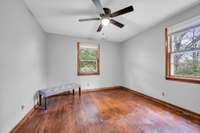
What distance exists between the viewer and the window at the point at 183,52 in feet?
8.02

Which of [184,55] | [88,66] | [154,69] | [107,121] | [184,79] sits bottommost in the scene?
[107,121]

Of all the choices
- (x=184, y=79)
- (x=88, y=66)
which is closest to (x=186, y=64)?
(x=184, y=79)

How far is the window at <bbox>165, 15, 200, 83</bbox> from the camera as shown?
245cm

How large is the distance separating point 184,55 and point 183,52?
0.28 feet

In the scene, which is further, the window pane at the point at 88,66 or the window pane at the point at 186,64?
the window pane at the point at 88,66

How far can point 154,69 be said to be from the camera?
11.3 ft

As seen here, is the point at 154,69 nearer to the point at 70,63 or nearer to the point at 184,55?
the point at 184,55

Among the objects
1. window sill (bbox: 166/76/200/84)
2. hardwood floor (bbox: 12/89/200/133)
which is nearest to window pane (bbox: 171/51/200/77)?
window sill (bbox: 166/76/200/84)

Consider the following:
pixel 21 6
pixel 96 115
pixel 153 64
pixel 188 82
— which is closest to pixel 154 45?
pixel 153 64

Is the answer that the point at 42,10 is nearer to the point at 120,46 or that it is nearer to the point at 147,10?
the point at 147,10

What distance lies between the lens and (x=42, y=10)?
256cm

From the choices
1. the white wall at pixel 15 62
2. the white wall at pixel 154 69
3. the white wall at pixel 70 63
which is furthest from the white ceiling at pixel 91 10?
the white wall at pixel 70 63

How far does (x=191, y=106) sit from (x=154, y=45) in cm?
192

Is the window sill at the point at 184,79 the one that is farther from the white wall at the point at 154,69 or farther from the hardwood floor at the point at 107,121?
the hardwood floor at the point at 107,121
